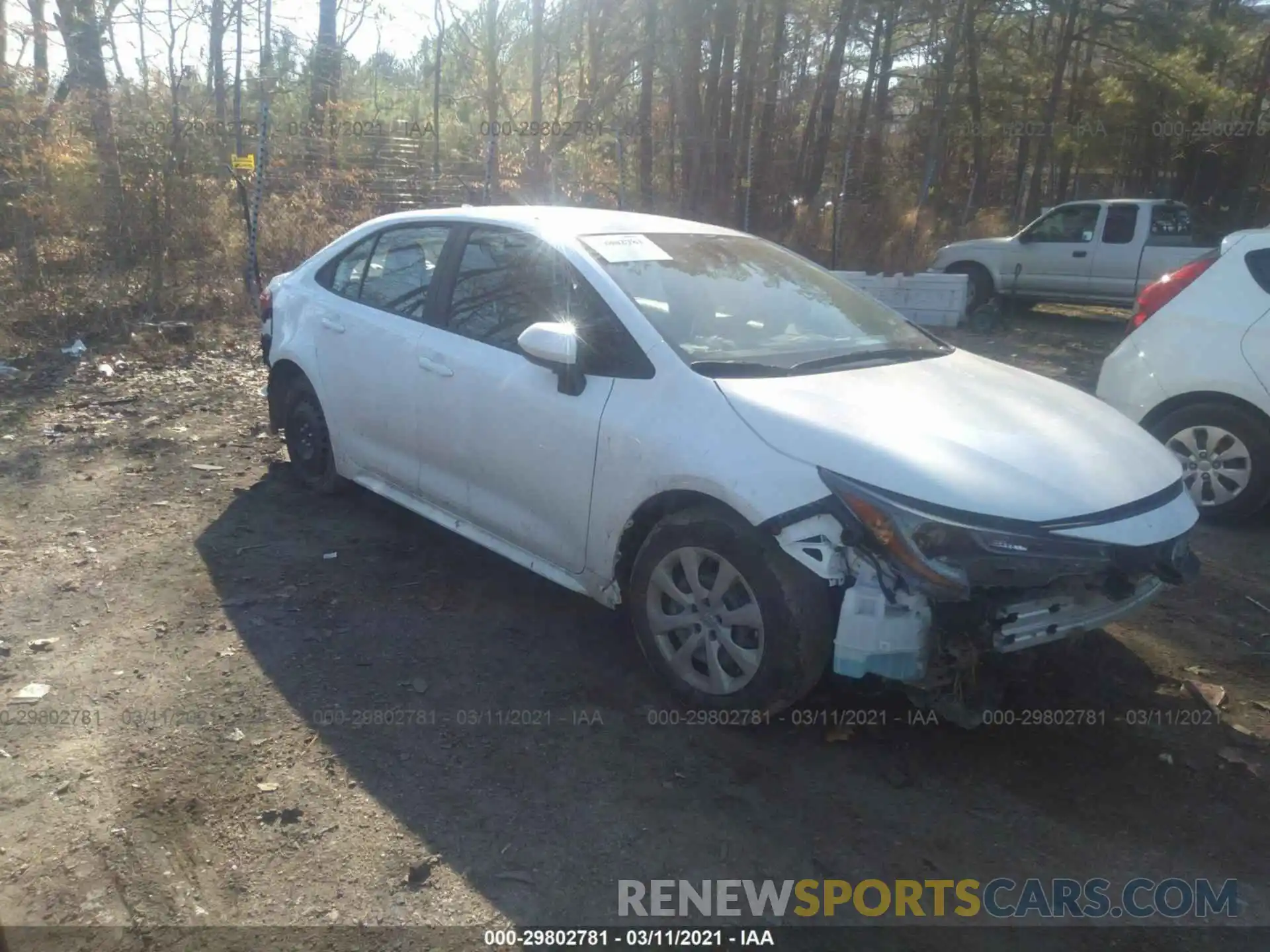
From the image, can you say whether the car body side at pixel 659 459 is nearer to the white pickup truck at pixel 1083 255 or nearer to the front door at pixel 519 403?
the front door at pixel 519 403

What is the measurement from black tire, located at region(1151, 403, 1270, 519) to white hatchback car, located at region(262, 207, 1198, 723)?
1958mm

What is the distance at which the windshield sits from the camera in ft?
12.9

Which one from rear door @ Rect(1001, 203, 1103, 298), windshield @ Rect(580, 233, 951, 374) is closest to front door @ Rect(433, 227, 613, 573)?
windshield @ Rect(580, 233, 951, 374)

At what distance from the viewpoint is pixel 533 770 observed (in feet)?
11.0

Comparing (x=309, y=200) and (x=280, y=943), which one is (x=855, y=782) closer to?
(x=280, y=943)

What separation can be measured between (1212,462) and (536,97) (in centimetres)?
1594

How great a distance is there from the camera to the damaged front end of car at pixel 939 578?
3111 mm

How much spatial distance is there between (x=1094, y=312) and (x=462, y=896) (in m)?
15.5

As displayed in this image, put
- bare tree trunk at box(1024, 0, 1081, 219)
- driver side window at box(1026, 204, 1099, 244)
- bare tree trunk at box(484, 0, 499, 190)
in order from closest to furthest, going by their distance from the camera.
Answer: driver side window at box(1026, 204, 1099, 244), bare tree trunk at box(484, 0, 499, 190), bare tree trunk at box(1024, 0, 1081, 219)

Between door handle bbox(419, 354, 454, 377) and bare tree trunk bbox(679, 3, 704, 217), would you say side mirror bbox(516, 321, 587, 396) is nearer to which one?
door handle bbox(419, 354, 454, 377)

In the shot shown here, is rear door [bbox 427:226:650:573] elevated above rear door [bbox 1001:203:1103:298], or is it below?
below

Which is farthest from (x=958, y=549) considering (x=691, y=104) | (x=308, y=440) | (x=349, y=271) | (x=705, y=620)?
(x=691, y=104)

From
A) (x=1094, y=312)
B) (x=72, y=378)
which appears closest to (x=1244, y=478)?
(x=72, y=378)

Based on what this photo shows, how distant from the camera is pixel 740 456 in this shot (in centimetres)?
340
